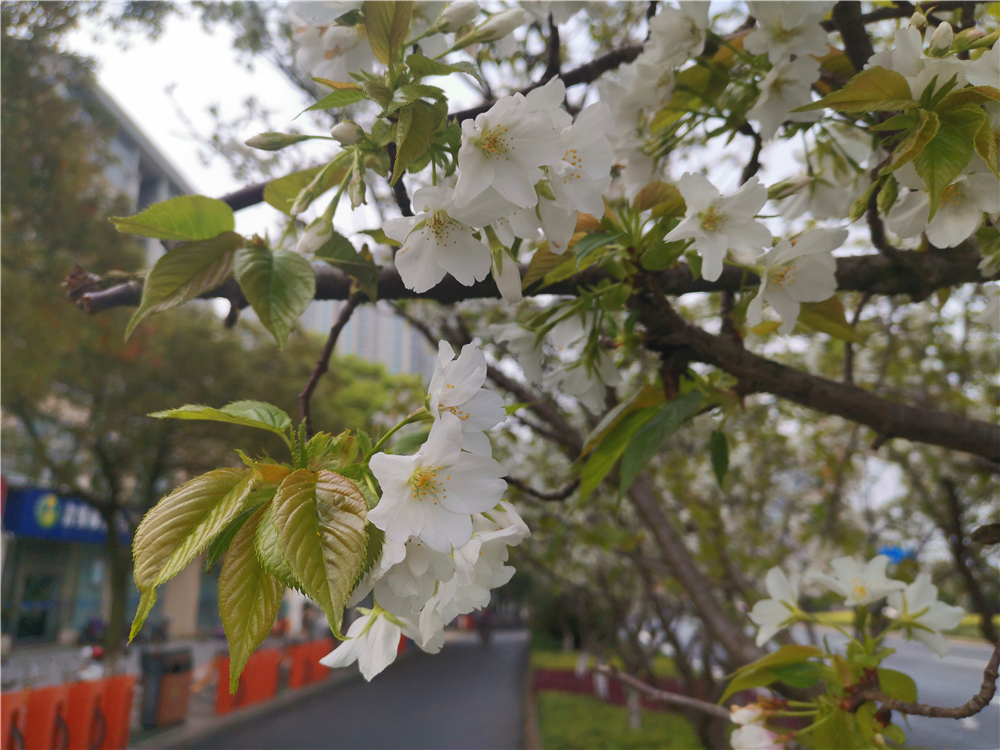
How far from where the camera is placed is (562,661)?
13.3 m

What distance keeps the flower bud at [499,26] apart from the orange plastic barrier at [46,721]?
17.1 ft

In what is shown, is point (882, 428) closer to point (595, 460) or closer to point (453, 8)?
point (595, 460)

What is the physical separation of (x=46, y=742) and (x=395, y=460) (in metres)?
5.26

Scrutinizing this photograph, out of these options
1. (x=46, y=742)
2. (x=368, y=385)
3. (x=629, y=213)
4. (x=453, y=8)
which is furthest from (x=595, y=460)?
(x=368, y=385)

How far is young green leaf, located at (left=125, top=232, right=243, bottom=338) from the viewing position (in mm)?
739

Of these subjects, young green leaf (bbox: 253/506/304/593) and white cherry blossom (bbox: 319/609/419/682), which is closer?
young green leaf (bbox: 253/506/304/593)

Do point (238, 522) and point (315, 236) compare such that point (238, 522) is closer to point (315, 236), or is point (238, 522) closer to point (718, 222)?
point (315, 236)

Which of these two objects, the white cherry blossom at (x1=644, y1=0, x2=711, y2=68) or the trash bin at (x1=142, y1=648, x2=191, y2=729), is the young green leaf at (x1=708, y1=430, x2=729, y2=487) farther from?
the trash bin at (x1=142, y1=648, x2=191, y2=729)

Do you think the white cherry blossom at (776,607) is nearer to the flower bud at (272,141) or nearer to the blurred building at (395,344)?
the flower bud at (272,141)

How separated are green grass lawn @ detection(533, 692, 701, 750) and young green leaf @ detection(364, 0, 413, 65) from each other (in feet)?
21.9

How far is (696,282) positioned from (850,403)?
1.17 ft

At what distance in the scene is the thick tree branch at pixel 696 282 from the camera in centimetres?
98

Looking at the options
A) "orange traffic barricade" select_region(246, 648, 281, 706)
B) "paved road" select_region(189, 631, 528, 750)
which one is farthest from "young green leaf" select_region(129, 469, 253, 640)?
"orange traffic barricade" select_region(246, 648, 281, 706)

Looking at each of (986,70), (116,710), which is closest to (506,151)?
(986,70)
